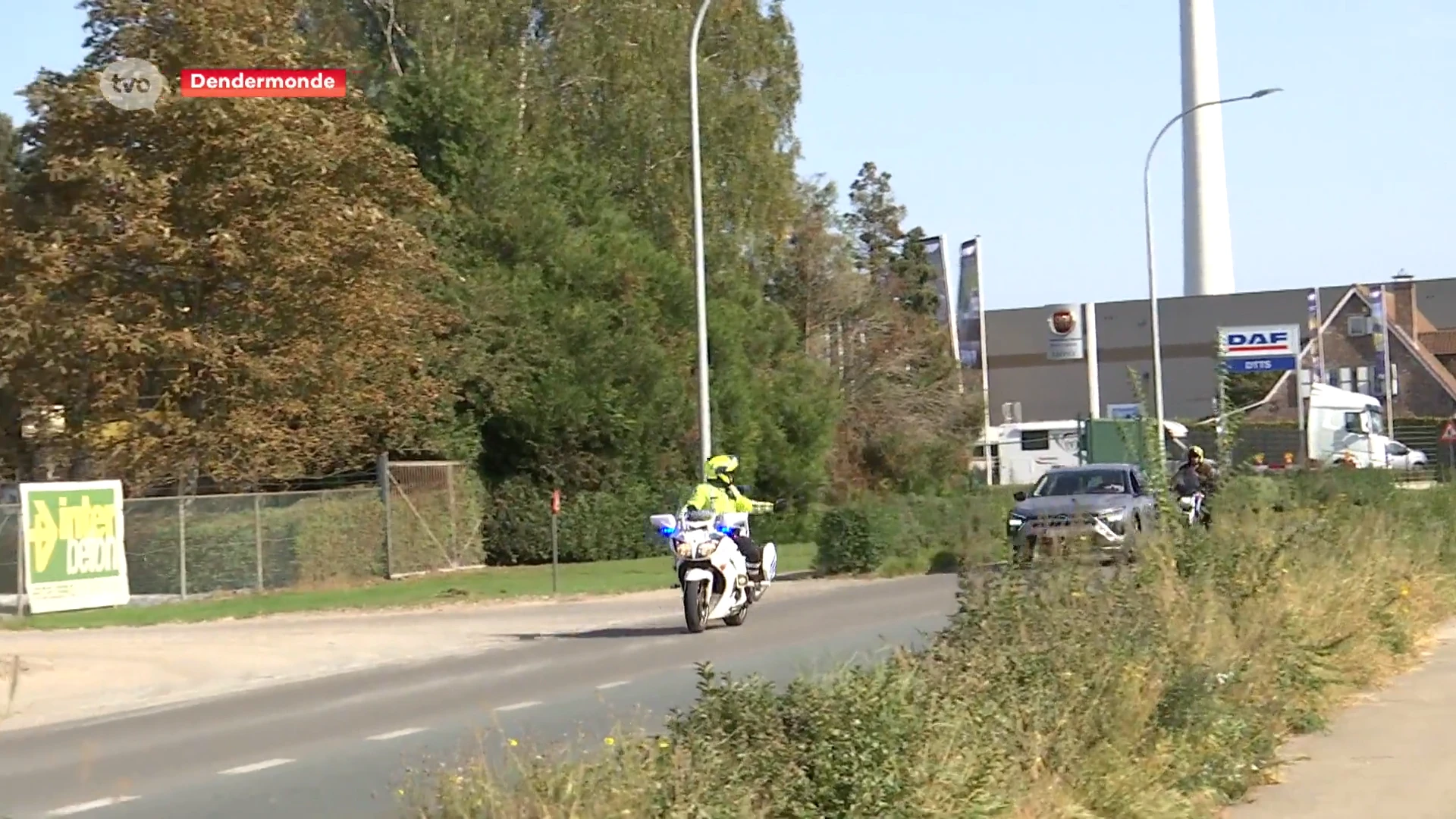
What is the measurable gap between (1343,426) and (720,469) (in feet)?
158

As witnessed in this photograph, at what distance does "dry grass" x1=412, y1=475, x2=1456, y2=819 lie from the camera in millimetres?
6746

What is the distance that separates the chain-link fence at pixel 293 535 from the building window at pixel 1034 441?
31971mm

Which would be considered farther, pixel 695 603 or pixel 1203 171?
pixel 1203 171

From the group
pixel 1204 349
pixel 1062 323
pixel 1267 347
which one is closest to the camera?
pixel 1062 323

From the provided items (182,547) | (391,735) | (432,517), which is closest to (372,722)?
(391,735)

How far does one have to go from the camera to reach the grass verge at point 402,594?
26625 mm

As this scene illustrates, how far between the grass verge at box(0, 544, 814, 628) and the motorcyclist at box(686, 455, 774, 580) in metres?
7.84

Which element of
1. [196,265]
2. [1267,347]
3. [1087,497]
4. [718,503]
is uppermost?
[1267,347]

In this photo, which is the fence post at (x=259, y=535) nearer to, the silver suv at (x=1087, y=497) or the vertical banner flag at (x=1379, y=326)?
the silver suv at (x=1087, y=497)

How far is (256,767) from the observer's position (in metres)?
12.1

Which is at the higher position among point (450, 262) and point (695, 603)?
point (450, 262)

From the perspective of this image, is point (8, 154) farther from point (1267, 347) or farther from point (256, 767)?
point (256, 767)

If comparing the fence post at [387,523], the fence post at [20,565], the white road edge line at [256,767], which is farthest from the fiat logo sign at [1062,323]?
the white road edge line at [256,767]

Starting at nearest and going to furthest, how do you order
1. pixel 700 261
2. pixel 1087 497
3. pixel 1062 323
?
pixel 1087 497
pixel 700 261
pixel 1062 323
